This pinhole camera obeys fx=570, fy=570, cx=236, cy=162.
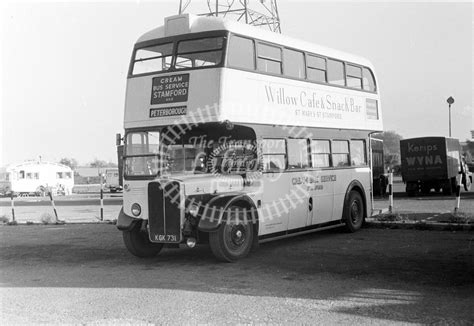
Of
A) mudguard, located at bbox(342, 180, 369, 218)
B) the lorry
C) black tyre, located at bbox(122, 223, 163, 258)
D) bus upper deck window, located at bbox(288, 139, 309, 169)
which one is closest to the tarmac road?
black tyre, located at bbox(122, 223, 163, 258)

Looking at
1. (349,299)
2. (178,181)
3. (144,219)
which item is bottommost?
(349,299)

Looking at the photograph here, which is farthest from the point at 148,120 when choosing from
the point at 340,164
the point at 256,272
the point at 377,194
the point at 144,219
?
the point at 377,194

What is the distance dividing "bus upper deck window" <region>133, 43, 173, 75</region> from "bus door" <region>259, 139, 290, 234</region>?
7.63 feet

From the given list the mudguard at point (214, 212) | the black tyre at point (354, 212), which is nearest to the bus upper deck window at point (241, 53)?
the mudguard at point (214, 212)

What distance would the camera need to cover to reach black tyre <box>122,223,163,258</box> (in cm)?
1025

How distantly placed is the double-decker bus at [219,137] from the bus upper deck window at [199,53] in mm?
18

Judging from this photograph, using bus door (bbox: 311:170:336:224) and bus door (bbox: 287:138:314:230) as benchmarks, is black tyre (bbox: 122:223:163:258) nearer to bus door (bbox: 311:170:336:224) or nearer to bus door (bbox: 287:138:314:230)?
bus door (bbox: 287:138:314:230)

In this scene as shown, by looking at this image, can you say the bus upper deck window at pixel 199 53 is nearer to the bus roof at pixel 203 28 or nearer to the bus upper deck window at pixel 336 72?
the bus roof at pixel 203 28

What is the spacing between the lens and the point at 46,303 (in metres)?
6.77

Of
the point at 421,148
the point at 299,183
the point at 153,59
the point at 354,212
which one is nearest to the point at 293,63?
the point at 299,183

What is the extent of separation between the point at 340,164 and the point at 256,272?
17.5 feet

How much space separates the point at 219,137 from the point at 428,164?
55.4 feet

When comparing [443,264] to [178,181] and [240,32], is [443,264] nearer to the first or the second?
[178,181]

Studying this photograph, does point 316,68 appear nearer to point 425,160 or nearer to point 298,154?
point 298,154
